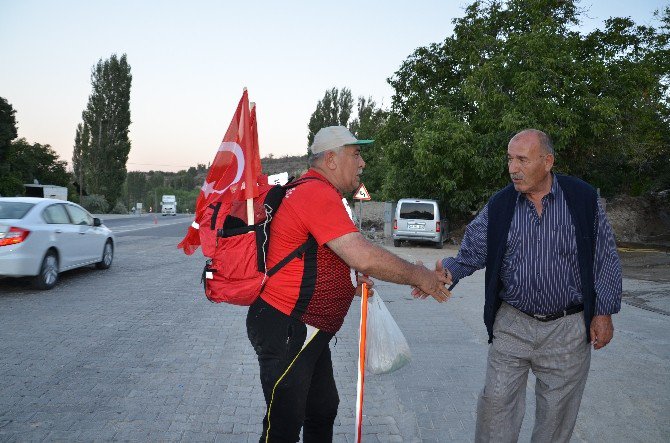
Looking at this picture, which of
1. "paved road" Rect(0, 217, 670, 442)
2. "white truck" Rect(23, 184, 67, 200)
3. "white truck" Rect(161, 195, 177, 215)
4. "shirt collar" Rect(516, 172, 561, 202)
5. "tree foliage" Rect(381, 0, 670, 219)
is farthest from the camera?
"white truck" Rect(161, 195, 177, 215)

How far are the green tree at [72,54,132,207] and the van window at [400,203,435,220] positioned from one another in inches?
1972

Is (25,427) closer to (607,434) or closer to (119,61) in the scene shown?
(607,434)

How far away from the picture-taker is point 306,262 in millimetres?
2562

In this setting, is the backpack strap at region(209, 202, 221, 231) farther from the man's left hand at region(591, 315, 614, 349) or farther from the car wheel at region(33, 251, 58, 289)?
the car wheel at region(33, 251, 58, 289)

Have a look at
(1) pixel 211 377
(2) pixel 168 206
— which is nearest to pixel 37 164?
(2) pixel 168 206

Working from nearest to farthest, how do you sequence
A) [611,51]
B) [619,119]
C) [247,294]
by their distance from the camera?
[247,294]
[619,119]
[611,51]

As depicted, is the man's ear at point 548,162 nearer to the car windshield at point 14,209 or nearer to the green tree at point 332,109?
the car windshield at point 14,209

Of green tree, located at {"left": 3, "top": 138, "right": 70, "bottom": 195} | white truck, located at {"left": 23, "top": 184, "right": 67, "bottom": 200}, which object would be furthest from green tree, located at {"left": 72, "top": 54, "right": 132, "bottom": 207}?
white truck, located at {"left": 23, "top": 184, "right": 67, "bottom": 200}

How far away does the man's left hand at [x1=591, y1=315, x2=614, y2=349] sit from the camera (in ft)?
9.50

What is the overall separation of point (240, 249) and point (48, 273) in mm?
8790

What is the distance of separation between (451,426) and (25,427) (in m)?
2.94

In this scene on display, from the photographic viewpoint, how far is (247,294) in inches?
101

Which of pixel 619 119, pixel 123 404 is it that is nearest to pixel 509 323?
pixel 123 404

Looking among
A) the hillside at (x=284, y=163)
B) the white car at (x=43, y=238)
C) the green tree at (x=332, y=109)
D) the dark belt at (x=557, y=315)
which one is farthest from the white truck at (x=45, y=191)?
the hillside at (x=284, y=163)
